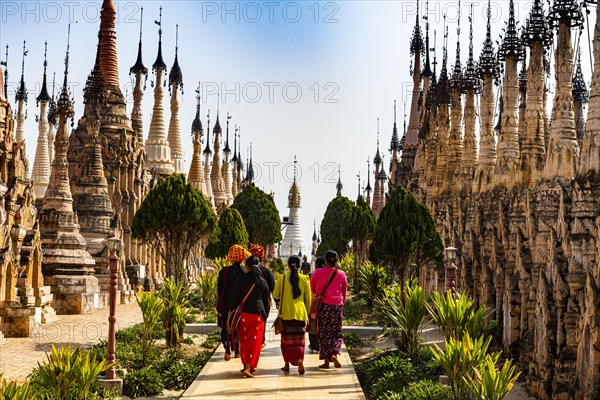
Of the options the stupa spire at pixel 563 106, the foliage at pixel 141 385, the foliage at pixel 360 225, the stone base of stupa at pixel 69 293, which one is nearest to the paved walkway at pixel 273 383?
the foliage at pixel 141 385

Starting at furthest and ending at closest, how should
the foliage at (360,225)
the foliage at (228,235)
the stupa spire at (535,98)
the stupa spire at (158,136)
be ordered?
the stupa spire at (158,136), the foliage at (360,225), the foliage at (228,235), the stupa spire at (535,98)

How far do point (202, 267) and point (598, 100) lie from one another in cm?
4310

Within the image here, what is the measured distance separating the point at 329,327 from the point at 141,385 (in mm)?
3232

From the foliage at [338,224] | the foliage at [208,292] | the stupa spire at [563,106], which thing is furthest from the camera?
the foliage at [338,224]

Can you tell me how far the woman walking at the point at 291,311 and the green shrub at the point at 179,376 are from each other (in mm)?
2064

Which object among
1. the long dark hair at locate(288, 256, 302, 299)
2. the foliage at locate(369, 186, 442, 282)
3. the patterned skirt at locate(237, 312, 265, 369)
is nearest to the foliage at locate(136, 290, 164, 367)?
the patterned skirt at locate(237, 312, 265, 369)

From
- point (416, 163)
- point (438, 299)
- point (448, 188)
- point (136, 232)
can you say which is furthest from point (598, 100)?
point (416, 163)

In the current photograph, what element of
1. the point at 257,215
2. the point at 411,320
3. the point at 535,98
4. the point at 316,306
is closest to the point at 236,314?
the point at 316,306

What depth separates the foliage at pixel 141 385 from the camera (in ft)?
48.2

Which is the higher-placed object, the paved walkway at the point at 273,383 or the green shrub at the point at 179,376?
the paved walkway at the point at 273,383

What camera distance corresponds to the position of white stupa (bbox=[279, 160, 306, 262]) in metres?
88.8

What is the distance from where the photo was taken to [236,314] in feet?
47.1

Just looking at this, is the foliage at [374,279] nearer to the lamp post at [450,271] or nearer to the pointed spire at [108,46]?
the lamp post at [450,271]

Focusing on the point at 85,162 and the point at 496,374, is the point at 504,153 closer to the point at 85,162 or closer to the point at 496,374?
the point at 496,374
